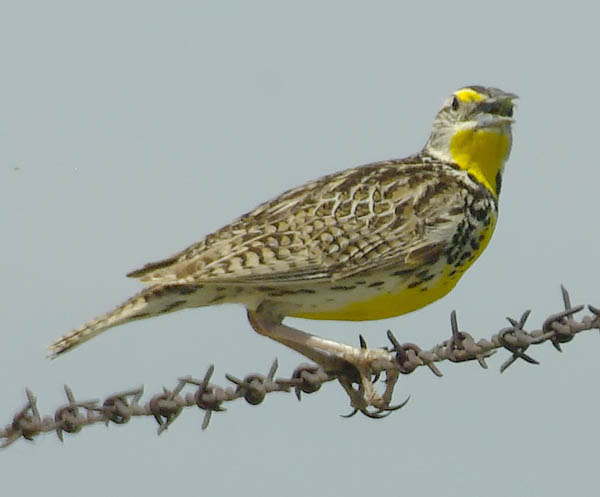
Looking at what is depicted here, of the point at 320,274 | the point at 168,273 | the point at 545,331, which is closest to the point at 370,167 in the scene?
the point at 320,274

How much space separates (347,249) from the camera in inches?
266

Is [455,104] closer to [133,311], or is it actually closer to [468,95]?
[468,95]

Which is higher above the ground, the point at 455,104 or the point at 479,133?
the point at 455,104

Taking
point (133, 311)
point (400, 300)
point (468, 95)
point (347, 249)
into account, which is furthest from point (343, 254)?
point (468, 95)

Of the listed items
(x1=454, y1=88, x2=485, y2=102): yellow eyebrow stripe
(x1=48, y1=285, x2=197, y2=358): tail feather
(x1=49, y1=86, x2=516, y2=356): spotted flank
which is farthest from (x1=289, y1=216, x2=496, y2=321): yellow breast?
(x1=454, y1=88, x2=485, y2=102): yellow eyebrow stripe

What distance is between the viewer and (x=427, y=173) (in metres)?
7.18

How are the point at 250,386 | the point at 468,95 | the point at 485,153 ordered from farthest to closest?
the point at 468,95, the point at 485,153, the point at 250,386

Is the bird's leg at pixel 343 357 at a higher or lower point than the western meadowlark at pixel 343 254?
lower

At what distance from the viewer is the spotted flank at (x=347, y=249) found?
6543mm

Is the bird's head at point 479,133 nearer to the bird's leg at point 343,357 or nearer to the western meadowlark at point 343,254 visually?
→ the western meadowlark at point 343,254

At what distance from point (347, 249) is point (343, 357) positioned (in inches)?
18.3

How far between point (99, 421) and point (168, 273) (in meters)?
1.37

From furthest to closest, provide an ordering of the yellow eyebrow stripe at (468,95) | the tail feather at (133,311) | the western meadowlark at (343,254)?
1. the yellow eyebrow stripe at (468,95)
2. the western meadowlark at (343,254)
3. the tail feather at (133,311)

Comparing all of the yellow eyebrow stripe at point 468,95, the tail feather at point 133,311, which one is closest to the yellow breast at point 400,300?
the tail feather at point 133,311
